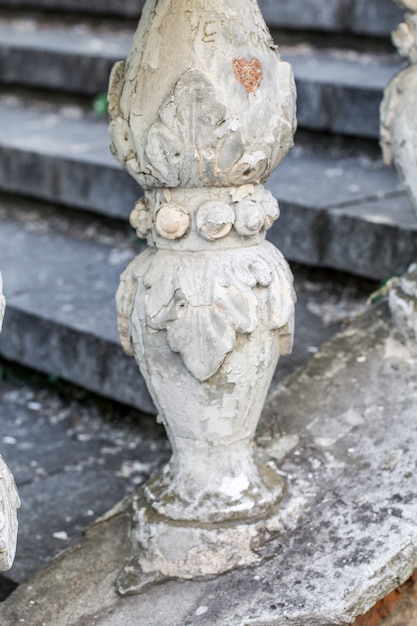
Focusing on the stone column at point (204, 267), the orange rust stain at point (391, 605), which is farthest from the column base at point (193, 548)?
the orange rust stain at point (391, 605)

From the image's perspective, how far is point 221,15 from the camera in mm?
1776

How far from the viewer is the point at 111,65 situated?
4109 millimetres

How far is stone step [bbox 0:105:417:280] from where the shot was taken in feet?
9.11

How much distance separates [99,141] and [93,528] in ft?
6.84

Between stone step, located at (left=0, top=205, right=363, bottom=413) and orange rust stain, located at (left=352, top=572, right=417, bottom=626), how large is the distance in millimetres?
699

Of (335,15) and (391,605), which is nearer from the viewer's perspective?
(391,605)

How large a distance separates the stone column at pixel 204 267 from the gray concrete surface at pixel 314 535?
0.19ft

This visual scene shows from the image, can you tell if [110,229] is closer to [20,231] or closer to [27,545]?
[20,231]

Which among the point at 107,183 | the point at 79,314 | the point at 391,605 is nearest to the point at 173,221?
the point at 391,605

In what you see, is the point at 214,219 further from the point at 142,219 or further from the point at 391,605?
the point at 391,605

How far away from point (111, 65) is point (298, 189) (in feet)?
4.36

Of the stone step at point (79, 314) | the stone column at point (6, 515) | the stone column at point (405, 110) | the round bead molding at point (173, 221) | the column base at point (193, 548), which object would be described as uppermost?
the stone column at point (405, 110)

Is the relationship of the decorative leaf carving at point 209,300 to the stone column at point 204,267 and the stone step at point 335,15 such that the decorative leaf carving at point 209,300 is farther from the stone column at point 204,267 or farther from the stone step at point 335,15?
the stone step at point 335,15

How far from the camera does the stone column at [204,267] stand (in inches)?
Result: 69.8
